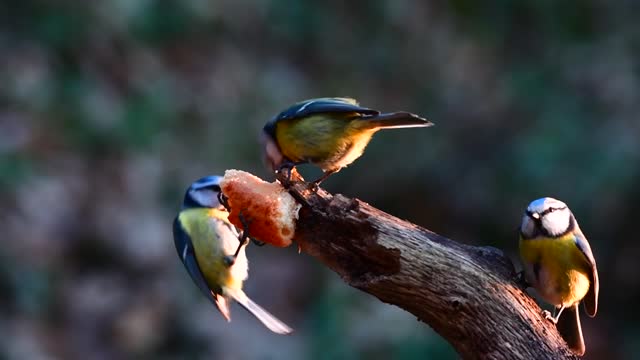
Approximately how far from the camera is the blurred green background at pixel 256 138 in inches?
220

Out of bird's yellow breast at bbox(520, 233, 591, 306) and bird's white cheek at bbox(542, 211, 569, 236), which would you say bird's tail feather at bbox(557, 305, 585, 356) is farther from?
bird's white cheek at bbox(542, 211, 569, 236)

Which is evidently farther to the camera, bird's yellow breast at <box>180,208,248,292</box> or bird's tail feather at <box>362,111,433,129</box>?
bird's yellow breast at <box>180,208,248,292</box>

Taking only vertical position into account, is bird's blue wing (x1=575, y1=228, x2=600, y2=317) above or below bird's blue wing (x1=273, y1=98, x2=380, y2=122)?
below

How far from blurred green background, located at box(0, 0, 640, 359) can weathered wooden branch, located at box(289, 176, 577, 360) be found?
272 centimetres

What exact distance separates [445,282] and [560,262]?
2.18 ft

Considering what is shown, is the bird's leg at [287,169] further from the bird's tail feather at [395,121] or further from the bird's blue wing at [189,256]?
the bird's blue wing at [189,256]

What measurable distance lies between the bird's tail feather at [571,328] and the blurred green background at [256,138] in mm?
2157

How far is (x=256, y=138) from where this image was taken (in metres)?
6.03

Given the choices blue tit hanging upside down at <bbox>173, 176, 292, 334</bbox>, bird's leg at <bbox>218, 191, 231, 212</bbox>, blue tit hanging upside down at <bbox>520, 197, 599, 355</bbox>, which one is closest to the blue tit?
bird's leg at <bbox>218, 191, 231, 212</bbox>

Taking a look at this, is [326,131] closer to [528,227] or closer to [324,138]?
[324,138]

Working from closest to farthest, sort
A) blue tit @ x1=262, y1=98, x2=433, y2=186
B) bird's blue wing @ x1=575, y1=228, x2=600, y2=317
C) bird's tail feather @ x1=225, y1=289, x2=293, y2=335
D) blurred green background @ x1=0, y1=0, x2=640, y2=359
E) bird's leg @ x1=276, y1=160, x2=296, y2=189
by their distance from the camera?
bird's leg @ x1=276, y1=160, x2=296, y2=189, bird's blue wing @ x1=575, y1=228, x2=600, y2=317, blue tit @ x1=262, y1=98, x2=433, y2=186, bird's tail feather @ x1=225, y1=289, x2=293, y2=335, blurred green background @ x1=0, y1=0, x2=640, y2=359

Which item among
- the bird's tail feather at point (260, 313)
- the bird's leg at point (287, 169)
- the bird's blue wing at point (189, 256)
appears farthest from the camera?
the bird's blue wing at point (189, 256)

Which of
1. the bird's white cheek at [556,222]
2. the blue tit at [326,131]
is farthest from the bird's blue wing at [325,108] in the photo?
the bird's white cheek at [556,222]

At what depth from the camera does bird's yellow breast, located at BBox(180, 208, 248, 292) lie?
11.5 feet
